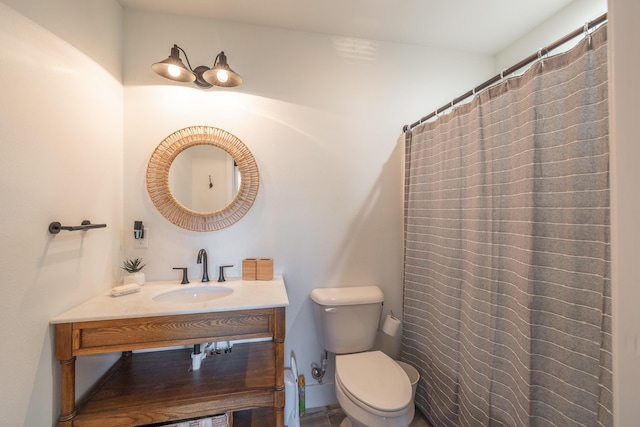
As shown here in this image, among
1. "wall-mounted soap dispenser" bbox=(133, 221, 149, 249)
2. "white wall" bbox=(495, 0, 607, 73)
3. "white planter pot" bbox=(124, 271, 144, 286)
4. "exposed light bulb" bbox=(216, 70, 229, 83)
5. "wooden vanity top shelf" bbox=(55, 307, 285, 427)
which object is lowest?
"wooden vanity top shelf" bbox=(55, 307, 285, 427)

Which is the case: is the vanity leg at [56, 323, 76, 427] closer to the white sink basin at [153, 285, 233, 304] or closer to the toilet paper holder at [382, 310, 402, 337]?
the white sink basin at [153, 285, 233, 304]

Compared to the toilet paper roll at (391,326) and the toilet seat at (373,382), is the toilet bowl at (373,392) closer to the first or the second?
the toilet seat at (373,382)

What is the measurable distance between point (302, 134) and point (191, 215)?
903mm

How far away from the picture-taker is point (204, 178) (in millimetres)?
1645

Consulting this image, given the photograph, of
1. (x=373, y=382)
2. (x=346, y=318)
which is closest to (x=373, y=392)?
(x=373, y=382)

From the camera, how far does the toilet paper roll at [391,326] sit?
173 centimetres

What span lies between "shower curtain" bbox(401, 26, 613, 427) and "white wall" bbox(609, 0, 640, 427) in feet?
2.28

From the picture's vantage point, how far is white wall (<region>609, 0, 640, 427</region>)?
12.7 inches

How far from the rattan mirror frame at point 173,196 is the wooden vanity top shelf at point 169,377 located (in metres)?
0.65

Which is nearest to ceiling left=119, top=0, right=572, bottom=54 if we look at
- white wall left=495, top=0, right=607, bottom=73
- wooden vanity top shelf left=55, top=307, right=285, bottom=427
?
white wall left=495, top=0, right=607, bottom=73

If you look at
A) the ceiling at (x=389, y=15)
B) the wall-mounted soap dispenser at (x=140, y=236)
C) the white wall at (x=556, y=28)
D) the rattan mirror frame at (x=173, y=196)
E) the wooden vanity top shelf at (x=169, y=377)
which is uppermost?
the ceiling at (x=389, y=15)

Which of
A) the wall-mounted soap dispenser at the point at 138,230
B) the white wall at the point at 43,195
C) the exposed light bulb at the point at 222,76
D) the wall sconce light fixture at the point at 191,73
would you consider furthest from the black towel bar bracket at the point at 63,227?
the exposed light bulb at the point at 222,76

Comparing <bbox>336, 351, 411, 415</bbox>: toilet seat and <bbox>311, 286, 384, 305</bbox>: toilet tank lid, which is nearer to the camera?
<bbox>336, 351, 411, 415</bbox>: toilet seat

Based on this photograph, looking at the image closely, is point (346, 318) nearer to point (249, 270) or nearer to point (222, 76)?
point (249, 270)
